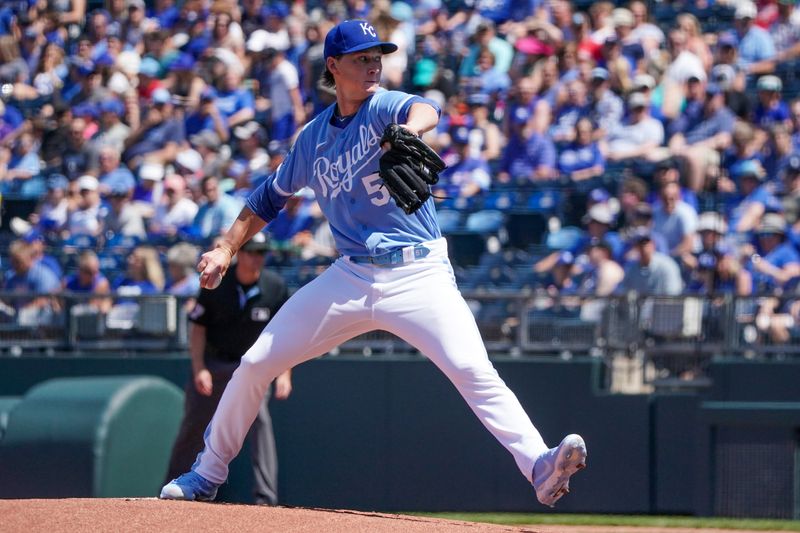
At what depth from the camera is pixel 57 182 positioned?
12211mm

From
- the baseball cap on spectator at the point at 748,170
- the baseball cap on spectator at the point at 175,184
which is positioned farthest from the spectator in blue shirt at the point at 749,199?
the baseball cap on spectator at the point at 175,184

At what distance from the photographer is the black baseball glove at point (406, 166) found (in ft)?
15.3

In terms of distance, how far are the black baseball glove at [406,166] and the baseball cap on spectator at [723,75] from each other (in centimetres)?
640

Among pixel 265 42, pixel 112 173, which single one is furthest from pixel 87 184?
pixel 265 42

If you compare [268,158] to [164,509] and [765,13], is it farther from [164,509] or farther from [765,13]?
[164,509]

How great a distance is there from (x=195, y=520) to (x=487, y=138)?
6709 millimetres

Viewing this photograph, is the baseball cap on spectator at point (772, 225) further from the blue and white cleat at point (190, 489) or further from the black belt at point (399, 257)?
the blue and white cleat at point (190, 489)

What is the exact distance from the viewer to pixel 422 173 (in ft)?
15.5

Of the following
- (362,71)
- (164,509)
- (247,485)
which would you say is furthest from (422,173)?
(247,485)

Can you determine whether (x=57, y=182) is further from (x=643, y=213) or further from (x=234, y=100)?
(x=643, y=213)

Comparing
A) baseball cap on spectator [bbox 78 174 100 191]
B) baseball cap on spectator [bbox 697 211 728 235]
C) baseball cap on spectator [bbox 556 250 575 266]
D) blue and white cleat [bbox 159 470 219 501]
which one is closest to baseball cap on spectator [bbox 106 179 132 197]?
baseball cap on spectator [bbox 78 174 100 191]

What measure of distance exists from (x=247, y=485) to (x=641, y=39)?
5.03 meters

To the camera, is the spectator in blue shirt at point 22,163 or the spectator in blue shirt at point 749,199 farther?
the spectator in blue shirt at point 22,163

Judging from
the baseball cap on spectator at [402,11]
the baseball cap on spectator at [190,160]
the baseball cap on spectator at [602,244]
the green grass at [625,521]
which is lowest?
the green grass at [625,521]
